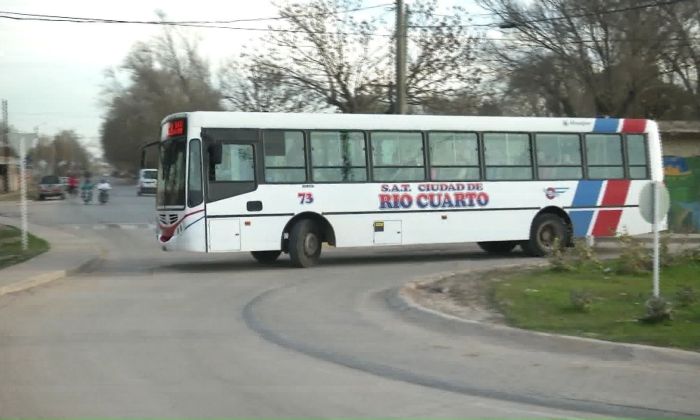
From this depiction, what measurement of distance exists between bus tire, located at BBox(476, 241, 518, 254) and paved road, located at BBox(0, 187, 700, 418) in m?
7.15

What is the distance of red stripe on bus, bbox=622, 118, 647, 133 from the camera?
A: 20092mm

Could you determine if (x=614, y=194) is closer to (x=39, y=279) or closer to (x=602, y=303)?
(x=602, y=303)

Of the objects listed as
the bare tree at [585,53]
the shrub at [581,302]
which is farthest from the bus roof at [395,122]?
the bare tree at [585,53]

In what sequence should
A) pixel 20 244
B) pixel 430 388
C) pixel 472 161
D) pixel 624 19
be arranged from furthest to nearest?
1. pixel 624 19
2. pixel 20 244
3. pixel 472 161
4. pixel 430 388

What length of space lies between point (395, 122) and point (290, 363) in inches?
410

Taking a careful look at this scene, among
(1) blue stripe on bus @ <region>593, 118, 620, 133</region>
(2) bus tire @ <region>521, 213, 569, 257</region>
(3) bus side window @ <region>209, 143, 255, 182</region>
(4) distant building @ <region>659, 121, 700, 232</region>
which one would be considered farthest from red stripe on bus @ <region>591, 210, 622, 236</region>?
(3) bus side window @ <region>209, 143, 255, 182</region>

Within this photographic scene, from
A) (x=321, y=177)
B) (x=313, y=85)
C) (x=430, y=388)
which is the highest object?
(x=313, y=85)

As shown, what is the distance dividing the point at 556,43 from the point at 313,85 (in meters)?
10.3

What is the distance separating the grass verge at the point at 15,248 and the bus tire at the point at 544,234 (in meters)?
11.7

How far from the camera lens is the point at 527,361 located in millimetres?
8250

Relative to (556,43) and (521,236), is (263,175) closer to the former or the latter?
(521,236)

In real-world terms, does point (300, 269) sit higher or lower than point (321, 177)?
lower

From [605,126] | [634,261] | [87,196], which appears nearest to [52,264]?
[634,261]

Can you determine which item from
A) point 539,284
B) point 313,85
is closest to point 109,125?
point 313,85
